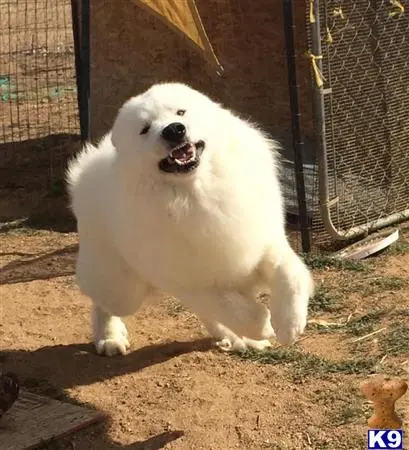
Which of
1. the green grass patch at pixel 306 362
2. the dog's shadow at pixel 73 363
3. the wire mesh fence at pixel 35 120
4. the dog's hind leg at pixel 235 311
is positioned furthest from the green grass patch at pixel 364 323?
the wire mesh fence at pixel 35 120

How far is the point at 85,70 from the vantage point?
22.2ft

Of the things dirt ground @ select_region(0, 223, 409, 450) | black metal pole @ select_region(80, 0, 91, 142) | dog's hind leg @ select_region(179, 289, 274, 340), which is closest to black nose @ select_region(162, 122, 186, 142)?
dog's hind leg @ select_region(179, 289, 274, 340)

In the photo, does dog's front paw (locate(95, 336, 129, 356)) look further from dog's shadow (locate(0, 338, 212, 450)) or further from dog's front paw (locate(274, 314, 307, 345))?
dog's front paw (locate(274, 314, 307, 345))

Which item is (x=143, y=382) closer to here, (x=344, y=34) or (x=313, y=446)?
(x=313, y=446)

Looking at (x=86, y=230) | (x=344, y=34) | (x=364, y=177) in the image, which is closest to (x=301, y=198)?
(x=364, y=177)

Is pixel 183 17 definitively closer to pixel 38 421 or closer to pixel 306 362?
pixel 306 362

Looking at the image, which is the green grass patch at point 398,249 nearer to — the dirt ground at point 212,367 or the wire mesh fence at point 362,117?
the dirt ground at point 212,367

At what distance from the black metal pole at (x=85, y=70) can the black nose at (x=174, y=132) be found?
3199mm

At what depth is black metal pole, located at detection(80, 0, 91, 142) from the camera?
6594mm

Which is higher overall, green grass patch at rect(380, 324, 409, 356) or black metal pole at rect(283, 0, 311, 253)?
black metal pole at rect(283, 0, 311, 253)

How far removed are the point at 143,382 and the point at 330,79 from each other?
8.88 ft

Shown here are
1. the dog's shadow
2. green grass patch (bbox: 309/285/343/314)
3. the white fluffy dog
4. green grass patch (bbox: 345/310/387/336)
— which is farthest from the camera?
green grass patch (bbox: 309/285/343/314)

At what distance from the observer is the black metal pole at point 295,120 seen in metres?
5.86
